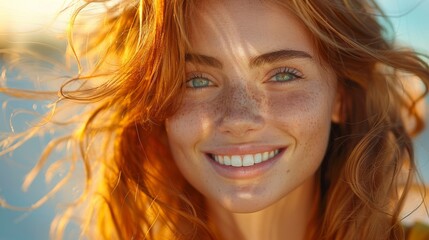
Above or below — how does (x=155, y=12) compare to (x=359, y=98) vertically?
above

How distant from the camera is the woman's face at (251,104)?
7.72 ft

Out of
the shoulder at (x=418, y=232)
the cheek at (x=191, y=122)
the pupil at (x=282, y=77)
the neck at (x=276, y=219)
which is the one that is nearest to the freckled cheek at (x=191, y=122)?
the cheek at (x=191, y=122)

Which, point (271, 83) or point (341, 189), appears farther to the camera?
point (341, 189)

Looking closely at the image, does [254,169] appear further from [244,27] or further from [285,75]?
[244,27]

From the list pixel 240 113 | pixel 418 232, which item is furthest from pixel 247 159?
pixel 418 232

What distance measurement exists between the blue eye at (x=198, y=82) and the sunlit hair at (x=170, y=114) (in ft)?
0.14

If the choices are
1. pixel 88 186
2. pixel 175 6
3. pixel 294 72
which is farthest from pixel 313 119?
pixel 88 186

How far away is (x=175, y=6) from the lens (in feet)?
7.72

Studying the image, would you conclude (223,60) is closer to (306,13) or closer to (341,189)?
(306,13)

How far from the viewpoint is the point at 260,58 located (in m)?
2.35

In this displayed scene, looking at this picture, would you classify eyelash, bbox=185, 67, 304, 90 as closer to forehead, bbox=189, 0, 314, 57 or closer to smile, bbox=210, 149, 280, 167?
forehead, bbox=189, 0, 314, 57

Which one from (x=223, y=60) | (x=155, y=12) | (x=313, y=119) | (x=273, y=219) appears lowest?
(x=273, y=219)

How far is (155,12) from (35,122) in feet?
2.28

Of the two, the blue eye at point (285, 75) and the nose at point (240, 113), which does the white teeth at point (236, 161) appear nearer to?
the nose at point (240, 113)
